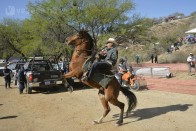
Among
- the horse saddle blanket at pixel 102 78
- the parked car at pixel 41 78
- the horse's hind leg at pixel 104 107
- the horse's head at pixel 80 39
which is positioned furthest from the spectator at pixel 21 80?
the horse saddle blanket at pixel 102 78

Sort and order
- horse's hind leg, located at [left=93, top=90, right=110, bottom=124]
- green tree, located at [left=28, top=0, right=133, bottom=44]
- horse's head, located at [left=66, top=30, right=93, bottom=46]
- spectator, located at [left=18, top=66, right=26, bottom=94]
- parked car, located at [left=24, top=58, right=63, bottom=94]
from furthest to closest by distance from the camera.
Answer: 1. green tree, located at [left=28, top=0, right=133, bottom=44]
2. spectator, located at [left=18, top=66, right=26, bottom=94]
3. parked car, located at [left=24, top=58, right=63, bottom=94]
4. horse's head, located at [left=66, top=30, right=93, bottom=46]
5. horse's hind leg, located at [left=93, top=90, right=110, bottom=124]

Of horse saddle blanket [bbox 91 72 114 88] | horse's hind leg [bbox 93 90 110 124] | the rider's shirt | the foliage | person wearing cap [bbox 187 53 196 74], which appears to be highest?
the foliage

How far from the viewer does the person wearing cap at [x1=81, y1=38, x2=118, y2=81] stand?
7895 mm

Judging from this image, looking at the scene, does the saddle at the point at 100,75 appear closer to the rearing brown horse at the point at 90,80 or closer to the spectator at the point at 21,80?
the rearing brown horse at the point at 90,80

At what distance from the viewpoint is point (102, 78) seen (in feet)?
25.9

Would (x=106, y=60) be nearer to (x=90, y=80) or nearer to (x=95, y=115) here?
(x=90, y=80)

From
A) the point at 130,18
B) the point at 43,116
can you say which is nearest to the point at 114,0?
the point at 130,18

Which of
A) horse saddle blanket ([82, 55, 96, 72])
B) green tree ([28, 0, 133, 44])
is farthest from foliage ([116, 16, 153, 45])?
horse saddle blanket ([82, 55, 96, 72])

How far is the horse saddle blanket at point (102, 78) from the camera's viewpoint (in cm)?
782

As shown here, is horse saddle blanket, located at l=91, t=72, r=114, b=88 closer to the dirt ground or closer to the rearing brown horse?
the rearing brown horse

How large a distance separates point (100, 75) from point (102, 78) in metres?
0.11

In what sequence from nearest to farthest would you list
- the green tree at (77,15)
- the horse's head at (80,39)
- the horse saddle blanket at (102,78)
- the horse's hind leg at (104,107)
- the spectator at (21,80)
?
the horse saddle blanket at (102,78), the horse's hind leg at (104,107), the horse's head at (80,39), the spectator at (21,80), the green tree at (77,15)

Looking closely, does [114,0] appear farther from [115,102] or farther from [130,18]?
[115,102]

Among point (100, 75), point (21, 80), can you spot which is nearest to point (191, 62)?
point (21, 80)
